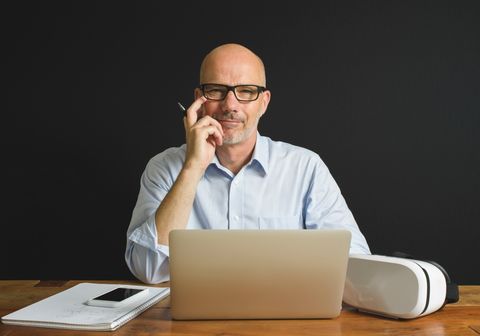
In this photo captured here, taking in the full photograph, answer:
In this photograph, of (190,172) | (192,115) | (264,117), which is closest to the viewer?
(190,172)

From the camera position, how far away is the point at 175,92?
2.90 metres

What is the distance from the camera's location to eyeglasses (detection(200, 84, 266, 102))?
88.0 inches

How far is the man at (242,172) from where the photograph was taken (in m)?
2.23

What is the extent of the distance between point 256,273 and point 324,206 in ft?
3.71

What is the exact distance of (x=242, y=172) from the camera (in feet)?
7.70

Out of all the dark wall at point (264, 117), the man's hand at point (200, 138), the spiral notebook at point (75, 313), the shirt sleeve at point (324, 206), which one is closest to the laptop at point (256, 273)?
the spiral notebook at point (75, 313)

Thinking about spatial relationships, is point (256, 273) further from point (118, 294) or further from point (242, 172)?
point (242, 172)

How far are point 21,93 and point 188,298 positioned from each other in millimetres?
1991

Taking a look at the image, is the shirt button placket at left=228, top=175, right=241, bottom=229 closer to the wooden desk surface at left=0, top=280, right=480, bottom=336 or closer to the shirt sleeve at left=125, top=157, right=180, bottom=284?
the shirt sleeve at left=125, top=157, right=180, bottom=284

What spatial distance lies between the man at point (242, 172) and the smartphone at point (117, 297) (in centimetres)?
63

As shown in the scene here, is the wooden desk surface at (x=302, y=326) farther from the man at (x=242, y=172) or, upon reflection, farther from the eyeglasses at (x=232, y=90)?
the eyeglasses at (x=232, y=90)

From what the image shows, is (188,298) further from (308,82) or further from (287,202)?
(308,82)

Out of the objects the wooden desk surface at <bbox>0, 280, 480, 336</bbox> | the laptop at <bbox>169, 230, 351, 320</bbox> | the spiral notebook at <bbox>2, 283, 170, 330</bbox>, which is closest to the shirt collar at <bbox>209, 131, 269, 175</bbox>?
the spiral notebook at <bbox>2, 283, 170, 330</bbox>

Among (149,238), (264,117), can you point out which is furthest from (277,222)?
(264,117)
